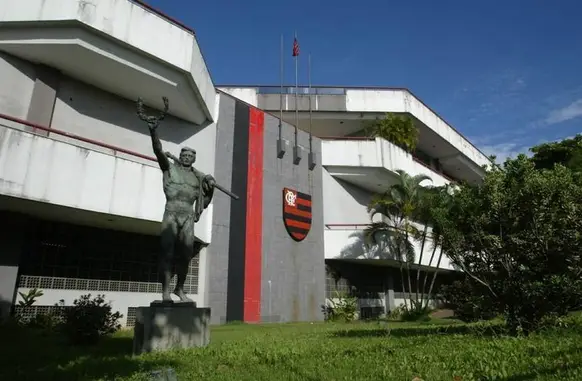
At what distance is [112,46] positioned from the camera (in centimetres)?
1314

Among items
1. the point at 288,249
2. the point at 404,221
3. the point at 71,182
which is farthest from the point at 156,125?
the point at 404,221

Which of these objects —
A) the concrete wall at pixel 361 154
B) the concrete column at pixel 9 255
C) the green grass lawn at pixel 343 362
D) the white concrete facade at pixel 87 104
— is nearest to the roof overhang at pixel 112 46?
the white concrete facade at pixel 87 104

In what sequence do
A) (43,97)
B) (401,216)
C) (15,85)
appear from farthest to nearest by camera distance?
(401,216) < (43,97) < (15,85)

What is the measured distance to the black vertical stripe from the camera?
1684cm

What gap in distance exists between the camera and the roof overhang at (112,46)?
1220cm

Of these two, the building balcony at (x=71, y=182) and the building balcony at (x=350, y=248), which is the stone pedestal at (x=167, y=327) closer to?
the building balcony at (x=71, y=182)

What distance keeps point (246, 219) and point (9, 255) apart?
8620 millimetres

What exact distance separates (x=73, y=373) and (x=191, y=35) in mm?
12499

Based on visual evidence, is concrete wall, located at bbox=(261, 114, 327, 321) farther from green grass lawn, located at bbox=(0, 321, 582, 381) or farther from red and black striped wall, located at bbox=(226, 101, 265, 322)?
green grass lawn, located at bbox=(0, 321, 582, 381)

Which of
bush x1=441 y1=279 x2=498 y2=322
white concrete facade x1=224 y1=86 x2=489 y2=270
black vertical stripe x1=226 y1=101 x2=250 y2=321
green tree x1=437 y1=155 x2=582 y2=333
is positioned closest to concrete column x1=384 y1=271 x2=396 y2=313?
white concrete facade x1=224 y1=86 x2=489 y2=270

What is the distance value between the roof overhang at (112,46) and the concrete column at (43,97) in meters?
0.31

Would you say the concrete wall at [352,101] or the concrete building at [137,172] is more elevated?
the concrete wall at [352,101]

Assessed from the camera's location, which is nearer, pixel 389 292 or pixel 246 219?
pixel 246 219

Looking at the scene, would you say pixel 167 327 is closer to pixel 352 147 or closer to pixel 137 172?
pixel 137 172
